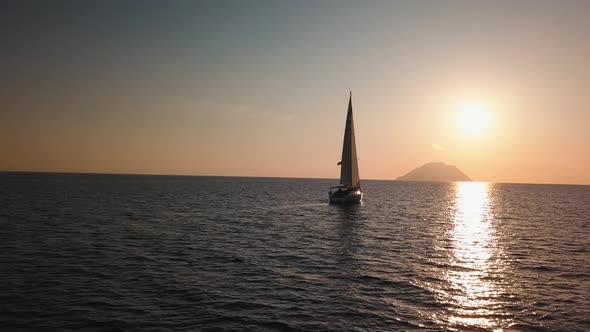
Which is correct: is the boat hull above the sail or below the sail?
below

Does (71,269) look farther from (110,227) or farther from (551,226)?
(551,226)

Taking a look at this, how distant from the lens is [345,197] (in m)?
78.2

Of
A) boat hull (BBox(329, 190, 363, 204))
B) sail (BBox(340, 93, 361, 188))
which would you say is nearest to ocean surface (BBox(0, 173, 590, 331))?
sail (BBox(340, 93, 361, 188))

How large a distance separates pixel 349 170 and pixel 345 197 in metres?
6.26

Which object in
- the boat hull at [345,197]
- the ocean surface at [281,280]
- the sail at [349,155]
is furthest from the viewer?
the boat hull at [345,197]

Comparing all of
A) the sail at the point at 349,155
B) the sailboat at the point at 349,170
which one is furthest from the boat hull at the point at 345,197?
the sail at the point at 349,155

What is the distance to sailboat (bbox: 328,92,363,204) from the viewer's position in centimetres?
7575

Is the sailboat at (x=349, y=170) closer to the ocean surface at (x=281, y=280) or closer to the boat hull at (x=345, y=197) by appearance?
the boat hull at (x=345, y=197)

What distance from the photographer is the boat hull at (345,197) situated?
256 ft

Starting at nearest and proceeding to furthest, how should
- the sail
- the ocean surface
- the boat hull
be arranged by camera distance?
the ocean surface
the sail
the boat hull

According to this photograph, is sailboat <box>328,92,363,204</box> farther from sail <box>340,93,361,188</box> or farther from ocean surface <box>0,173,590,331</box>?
ocean surface <box>0,173,590,331</box>

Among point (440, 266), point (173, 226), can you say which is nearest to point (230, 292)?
point (440, 266)

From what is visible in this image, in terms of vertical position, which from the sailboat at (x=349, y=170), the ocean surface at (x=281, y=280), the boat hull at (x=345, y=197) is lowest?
the ocean surface at (x=281, y=280)

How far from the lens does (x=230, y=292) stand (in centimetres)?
2142
